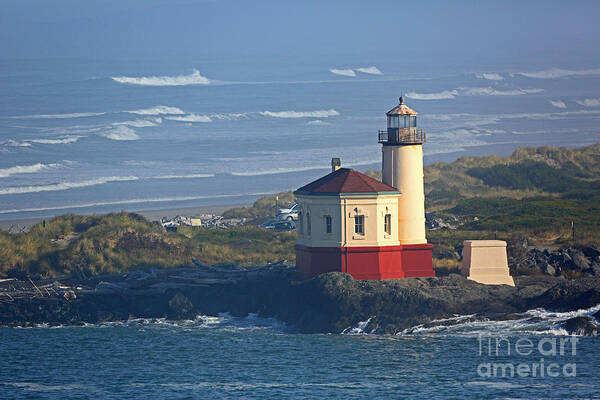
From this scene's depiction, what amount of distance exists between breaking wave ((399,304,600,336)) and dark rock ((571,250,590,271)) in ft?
18.2

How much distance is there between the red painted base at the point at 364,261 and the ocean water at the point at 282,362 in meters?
2.35

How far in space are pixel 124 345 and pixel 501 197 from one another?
36.3 meters

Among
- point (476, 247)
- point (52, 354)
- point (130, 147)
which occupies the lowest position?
point (52, 354)

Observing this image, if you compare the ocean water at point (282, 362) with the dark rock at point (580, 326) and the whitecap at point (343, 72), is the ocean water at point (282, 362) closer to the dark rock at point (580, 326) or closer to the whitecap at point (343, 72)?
the dark rock at point (580, 326)

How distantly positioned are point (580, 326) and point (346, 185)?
332 inches

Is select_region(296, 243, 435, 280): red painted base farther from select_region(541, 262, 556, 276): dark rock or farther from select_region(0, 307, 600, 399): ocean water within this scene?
select_region(541, 262, 556, 276): dark rock

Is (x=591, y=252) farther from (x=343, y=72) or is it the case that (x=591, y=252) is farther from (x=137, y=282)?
(x=343, y=72)

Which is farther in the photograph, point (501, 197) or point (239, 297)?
point (501, 197)

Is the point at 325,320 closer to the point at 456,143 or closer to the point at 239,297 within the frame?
the point at 239,297

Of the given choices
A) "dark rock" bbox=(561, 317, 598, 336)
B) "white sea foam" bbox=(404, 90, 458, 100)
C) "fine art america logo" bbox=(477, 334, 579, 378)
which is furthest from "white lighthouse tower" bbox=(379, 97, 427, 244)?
"white sea foam" bbox=(404, 90, 458, 100)

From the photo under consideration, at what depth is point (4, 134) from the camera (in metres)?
103

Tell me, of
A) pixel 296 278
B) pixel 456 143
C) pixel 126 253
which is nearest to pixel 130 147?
pixel 456 143

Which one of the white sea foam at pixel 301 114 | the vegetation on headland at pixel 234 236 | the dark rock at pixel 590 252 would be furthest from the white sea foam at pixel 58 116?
the dark rock at pixel 590 252

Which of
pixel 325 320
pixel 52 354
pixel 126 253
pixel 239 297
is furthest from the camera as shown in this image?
pixel 126 253
